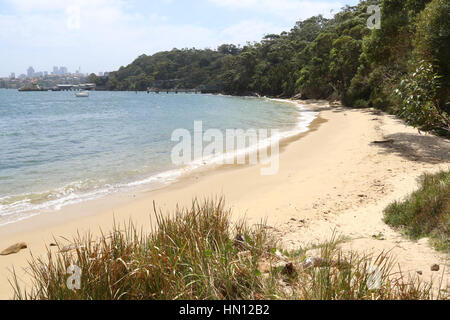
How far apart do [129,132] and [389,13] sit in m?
17.8

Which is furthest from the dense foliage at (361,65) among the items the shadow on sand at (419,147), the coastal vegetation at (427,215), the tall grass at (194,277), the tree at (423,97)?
the tall grass at (194,277)

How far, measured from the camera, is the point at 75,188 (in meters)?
10.2

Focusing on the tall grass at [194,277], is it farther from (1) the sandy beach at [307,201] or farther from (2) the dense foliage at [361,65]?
(2) the dense foliage at [361,65]

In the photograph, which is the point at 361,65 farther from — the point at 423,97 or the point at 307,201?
the point at 307,201

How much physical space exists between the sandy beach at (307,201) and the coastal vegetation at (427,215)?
0.23 metres

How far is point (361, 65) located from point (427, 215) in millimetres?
27819

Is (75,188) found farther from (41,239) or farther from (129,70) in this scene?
(129,70)

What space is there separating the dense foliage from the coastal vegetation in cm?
228

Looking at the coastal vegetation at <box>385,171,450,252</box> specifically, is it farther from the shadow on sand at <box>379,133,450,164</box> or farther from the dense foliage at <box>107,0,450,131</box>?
the shadow on sand at <box>379,133,450,164</box>

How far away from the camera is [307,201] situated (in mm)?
7926

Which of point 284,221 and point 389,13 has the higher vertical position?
point 389,13

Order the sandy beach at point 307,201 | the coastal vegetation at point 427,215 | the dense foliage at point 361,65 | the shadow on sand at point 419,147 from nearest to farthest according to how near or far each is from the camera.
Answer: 1. the coastal vegetation at point 427,215
2. the sandy beach at point 307,201
3. the dense foliage at point 361,65
4. the shadow on sand at point 419,147

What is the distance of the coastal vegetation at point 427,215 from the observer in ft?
15.9
